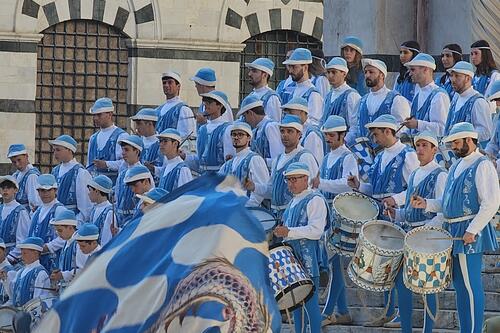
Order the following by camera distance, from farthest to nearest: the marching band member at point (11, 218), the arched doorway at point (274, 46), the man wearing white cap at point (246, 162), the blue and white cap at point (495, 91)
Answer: the arched doorway at point (274, 46) → the marching band member at point (11, 218) → the man wearing white cap at point (246, 162) → the blue and white cap at point (495, 91)

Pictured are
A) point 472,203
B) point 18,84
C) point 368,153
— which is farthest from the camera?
point 18,84

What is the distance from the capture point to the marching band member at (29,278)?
16.3 metres

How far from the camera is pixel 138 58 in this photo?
24.5m

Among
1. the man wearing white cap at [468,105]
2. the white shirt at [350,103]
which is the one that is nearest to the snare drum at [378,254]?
the man wearing white cap at [468,105]

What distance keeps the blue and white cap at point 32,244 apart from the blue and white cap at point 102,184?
0.90 m

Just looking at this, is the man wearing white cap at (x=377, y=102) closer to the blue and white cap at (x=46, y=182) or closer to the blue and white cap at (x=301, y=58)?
the blue and white cap at (x=301, y=58)

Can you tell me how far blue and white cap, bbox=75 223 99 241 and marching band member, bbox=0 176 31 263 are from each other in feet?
8.05

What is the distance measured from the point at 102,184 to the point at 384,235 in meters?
4.85

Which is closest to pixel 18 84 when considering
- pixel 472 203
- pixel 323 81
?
pixel 323 81

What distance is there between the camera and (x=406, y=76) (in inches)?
608

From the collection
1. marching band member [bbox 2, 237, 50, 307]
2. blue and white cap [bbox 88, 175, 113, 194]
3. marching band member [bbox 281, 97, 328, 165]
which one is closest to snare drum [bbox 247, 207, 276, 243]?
marching band member [bbox 281, 97, 328, 165]

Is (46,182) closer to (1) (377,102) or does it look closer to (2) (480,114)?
(1) (377,102)

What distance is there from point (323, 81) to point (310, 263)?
3.72m

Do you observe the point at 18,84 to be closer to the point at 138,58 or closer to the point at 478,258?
the point at 138,58
